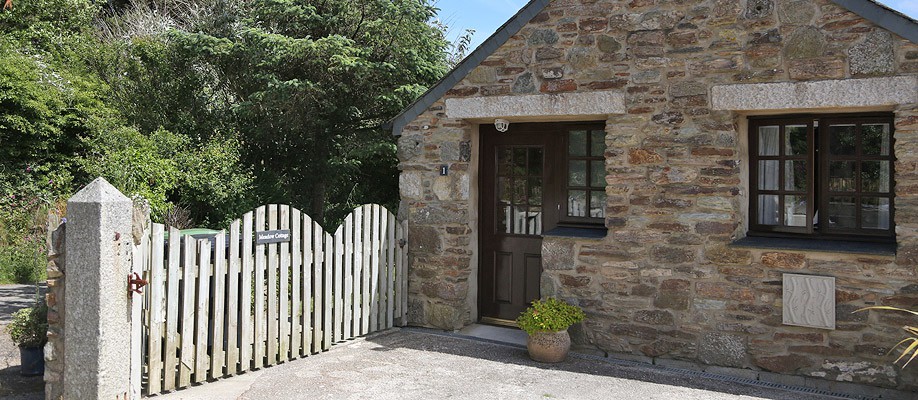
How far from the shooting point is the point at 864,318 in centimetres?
585

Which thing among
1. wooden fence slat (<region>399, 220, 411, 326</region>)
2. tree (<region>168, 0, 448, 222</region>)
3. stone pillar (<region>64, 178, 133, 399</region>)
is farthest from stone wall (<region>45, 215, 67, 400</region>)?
tree (<region>168, 0, 448, 222</region>)

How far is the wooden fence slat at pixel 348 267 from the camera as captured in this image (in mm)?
7344

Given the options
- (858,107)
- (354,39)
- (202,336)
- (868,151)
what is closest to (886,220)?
(868,151)

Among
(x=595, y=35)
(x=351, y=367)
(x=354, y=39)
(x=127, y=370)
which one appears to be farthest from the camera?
(x=354, y=39)

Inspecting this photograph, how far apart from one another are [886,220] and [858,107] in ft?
3.41

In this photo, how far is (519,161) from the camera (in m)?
8.00

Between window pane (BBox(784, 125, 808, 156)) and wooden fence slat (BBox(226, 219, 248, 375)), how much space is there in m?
4.99

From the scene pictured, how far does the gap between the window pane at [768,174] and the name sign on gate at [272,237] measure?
4.47 m

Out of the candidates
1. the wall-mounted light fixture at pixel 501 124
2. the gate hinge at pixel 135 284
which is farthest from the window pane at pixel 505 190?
the gate hinge at pixel 135 284

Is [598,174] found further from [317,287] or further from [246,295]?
[246,295]

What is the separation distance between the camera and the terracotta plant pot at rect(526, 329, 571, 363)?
22.0 feet

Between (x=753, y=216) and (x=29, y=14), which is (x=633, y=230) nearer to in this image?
(x=753, y=216)

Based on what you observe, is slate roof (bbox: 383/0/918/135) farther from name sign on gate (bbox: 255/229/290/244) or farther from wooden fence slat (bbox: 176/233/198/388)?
wooden fence slat (bbox: 176/233/198/388)

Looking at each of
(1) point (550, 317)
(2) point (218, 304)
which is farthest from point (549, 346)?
(2) point (218, 304)
